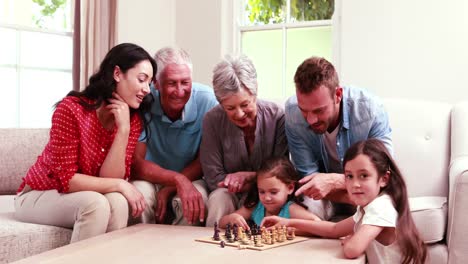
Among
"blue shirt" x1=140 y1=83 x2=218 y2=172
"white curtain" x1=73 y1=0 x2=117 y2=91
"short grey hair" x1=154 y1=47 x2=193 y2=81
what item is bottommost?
"blue shirt" x1=140 y1=83 x2=218 y2=172

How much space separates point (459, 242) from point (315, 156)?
657 mm

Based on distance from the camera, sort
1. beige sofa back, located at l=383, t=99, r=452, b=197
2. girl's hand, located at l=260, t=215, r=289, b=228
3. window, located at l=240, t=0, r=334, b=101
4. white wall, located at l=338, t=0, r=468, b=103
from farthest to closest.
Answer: window, located at l=240, t=0, r=334, b=101
white wall, located at l=338, t=0, r=468, b=103
beige sofa back, located at l=383, t=99, r=452, b=197
girl's hand, located at l=260, t=215, r=289, b=228

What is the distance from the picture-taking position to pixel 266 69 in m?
4.87

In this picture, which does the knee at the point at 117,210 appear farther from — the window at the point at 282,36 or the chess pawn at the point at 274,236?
the window at the point at 282,36

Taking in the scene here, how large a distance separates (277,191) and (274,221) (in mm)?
148

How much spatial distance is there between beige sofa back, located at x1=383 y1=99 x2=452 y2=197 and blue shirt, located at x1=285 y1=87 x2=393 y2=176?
0.34m

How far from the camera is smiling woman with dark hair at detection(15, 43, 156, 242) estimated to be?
2.41 m

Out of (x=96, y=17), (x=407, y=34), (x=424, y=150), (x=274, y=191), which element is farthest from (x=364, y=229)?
(x=96, y=17)

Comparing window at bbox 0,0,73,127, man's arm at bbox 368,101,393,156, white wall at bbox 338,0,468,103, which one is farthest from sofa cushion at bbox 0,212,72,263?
white wall at bbox 338,0,468,103

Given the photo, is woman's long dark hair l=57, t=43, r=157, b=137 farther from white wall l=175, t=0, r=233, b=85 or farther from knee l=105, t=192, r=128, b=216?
white wall l=175, t=0, r=233, b=85

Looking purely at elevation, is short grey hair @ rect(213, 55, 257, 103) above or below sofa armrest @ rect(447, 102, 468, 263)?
above

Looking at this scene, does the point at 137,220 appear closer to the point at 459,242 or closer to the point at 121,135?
the point at 121,135

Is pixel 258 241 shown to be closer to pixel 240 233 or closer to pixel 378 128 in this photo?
pixel 240 233

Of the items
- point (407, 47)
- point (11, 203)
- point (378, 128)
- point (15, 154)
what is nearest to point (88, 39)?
point (11, 203)
